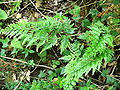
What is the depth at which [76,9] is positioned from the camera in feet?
8.29

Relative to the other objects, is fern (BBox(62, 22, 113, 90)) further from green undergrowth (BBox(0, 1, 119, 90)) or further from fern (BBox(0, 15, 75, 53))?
fern (BBox(0, 15, 75, 53))

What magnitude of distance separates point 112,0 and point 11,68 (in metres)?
1.80

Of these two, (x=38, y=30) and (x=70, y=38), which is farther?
(x=70, y=38)

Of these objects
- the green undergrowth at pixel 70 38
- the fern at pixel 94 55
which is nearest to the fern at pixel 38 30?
the green undergrowth at pixel 70 38

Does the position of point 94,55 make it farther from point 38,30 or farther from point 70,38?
point 38,30

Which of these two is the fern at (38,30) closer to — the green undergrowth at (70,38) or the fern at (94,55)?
the green undergrowth at (70,38)

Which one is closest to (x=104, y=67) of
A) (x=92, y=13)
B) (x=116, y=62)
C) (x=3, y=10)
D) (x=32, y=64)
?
(x=116, y=62)

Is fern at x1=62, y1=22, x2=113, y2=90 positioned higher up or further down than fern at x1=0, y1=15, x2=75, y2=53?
further down

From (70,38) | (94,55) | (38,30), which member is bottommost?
(94,55)

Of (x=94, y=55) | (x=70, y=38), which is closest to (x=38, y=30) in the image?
(x=70, y=38)

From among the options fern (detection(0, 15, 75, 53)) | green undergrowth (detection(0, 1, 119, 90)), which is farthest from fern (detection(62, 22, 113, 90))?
fern (detection(0, 15, 75, 53))

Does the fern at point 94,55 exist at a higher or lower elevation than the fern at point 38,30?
lower

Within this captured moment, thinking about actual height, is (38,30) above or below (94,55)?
above

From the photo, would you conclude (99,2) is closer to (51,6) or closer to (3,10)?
(51,6)
